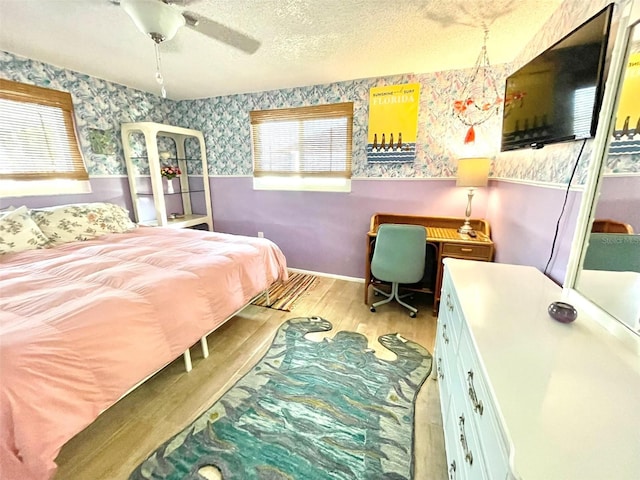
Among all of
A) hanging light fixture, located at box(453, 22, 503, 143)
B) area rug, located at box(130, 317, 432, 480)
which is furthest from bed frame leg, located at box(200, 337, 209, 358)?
hanging light fixture, located at box(453, 22, 503, 143)

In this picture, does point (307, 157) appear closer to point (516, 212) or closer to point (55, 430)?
point (516, 212)

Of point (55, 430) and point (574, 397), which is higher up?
point (574, 397)

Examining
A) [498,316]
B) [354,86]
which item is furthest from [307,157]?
[498,316]

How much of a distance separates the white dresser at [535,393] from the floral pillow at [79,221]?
119 inches

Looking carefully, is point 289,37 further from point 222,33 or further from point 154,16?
point 154,16

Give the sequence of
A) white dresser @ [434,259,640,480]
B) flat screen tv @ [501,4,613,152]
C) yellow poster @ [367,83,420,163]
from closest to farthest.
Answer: white dresser @ [434,259,640,480] → flat screen tv @ [501,4,613,152] → yellow poster @ [367,83,420,163]

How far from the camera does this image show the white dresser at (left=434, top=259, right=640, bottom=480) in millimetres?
514

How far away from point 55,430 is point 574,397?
1.68m

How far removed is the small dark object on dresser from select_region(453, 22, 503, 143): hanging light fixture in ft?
6.86

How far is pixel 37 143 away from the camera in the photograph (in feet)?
8.45

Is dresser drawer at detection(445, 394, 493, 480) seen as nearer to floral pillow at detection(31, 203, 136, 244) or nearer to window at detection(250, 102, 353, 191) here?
window at detection(250, 102, 353, 191)

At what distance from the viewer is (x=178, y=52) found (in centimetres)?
227

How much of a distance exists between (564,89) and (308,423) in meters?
2.12

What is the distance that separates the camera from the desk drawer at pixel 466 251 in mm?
2402
